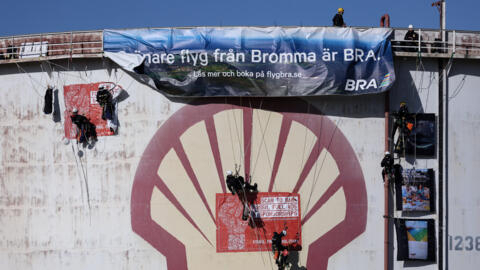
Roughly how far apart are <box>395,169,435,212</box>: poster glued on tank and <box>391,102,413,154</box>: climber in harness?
3.59ft

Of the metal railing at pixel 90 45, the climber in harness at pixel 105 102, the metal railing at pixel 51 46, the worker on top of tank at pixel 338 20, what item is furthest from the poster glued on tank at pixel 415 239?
the metal railing at pixel 51 46

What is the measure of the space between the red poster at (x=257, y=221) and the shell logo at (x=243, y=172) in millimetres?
232

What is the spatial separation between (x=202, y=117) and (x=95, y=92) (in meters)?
4.29

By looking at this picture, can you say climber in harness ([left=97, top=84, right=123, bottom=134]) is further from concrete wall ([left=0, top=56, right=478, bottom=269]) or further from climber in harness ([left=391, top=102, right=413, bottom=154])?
climber in harness ([left=391, top=102, right=413, bottom=154])

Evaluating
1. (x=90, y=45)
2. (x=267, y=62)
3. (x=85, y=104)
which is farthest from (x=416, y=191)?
(x=90, y=45)

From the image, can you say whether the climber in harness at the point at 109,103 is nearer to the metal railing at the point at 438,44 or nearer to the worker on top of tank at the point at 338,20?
the worker on top of tank at the point at 338,20

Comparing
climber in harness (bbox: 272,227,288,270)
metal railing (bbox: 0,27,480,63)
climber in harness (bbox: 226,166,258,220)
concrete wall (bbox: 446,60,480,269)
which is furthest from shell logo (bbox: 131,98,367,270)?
metal railing (bbox: 0,27,480,63)

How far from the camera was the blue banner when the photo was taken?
17109 millimetres

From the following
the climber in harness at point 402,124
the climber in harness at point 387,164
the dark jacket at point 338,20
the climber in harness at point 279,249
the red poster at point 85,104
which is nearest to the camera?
the climber in harness at point 279,249

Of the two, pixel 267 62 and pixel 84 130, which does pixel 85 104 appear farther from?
pixel 267 62

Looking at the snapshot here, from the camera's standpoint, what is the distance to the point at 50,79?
18422 millimetres

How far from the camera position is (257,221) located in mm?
17156

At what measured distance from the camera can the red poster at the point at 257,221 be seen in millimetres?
17125

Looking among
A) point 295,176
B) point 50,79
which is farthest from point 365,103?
point 50,79
